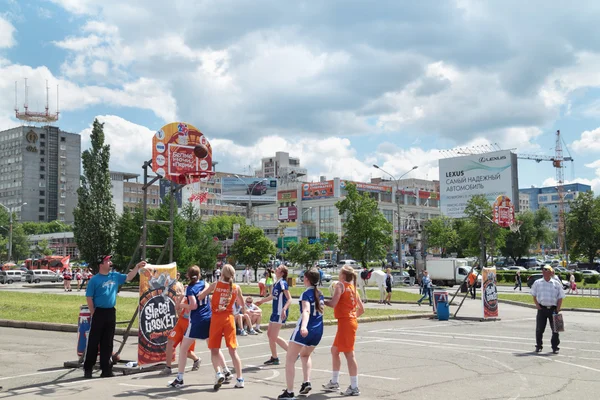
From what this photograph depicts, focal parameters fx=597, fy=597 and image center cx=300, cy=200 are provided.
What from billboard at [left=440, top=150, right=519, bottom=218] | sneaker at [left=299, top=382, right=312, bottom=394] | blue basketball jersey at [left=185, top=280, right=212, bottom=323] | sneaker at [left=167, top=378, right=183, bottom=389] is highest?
billboard at [left=440, top=150, right=519, bottom=218]

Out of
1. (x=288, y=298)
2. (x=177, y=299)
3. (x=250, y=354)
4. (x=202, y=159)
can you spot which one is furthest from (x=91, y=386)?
(x=202, y=159)

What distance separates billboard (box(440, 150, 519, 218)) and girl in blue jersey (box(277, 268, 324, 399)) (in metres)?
89.5

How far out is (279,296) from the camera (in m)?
11.2

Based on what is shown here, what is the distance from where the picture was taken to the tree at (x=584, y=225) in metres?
66.9

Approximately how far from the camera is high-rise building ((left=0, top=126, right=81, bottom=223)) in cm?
15512

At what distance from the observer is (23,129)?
155125 mm

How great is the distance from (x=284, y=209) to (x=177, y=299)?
392ft

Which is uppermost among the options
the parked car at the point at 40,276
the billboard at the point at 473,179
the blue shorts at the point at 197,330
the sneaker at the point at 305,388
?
the billboard at the point at 473,179

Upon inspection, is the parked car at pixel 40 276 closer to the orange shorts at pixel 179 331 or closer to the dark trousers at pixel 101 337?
the orange shorts at pixel 179 331

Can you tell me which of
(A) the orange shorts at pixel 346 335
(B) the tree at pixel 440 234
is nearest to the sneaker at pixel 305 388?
(A) the orange shorts at pixel 346 335

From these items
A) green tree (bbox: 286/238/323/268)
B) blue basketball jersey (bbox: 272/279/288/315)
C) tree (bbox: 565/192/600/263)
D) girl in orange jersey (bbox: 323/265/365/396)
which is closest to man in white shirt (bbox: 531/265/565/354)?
blue basketball jersey (bbox: 272/279/288/315)

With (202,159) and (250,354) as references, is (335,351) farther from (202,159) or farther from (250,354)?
(202,159)

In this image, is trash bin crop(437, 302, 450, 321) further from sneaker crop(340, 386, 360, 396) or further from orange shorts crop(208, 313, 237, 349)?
orange shorts crop(208, 313, 237, 349)

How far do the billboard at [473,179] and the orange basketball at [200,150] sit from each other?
85.9m
